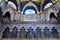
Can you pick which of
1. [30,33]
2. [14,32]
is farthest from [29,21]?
[14,32]

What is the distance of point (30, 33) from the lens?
3.75m

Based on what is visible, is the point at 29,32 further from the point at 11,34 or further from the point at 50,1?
the point at 50,1

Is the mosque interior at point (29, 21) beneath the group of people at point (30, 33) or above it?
above

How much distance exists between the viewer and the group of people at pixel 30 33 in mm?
3744

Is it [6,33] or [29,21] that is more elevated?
[29,21]

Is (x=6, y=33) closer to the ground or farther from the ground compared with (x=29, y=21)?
closer to the ground

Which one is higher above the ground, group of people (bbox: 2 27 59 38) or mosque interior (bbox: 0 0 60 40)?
mosque interior (bbox: 0 0 60 40)

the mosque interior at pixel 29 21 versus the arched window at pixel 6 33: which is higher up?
the mosque interior at pixel 29 21

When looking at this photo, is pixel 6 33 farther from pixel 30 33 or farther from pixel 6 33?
pixel 30 33

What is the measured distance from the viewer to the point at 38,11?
401cm

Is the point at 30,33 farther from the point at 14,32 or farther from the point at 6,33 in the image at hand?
the point at 6,33

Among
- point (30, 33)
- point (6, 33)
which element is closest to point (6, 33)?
point (6, 33)

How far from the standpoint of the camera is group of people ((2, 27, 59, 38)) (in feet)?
12.3

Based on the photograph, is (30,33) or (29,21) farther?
(29,21)
